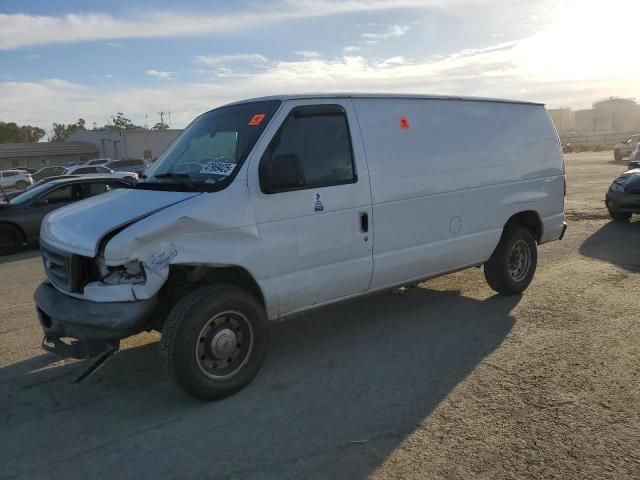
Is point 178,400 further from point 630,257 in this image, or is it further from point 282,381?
point 630,257

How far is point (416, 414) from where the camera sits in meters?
3.67

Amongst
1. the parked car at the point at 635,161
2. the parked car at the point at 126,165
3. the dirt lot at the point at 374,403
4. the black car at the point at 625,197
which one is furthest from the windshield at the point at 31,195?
the parked car at the point at 126,165

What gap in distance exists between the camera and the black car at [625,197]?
10.5 m

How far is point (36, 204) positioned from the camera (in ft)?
36.2

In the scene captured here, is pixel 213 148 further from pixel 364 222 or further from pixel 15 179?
pixel 15 179

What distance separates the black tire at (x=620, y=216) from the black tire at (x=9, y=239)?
11818 mm

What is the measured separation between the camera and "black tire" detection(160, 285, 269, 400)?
3.74m

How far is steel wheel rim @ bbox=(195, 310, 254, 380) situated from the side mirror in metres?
0.98

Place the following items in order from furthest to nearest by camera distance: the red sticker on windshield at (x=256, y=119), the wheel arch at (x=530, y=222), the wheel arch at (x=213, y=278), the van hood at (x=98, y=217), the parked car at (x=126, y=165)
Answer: the parked car at (x=126, y=165)
the wheel arch at (x=530, y=222)
the red sticker on windshield at (x=256, y=119)
the wheel arch at (x=213, y=278)
the van hood at (x=98, y=217)

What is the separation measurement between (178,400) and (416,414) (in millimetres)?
1731

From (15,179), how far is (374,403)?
37294 mm

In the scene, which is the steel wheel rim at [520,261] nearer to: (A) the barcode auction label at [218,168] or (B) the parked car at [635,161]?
(A) the barcode auction label at [218,168]

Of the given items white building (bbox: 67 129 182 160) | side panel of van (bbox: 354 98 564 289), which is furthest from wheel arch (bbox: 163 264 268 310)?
white building (bbox: 67 129 182 160)

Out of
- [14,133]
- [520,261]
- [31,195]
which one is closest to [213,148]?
[520,261]
